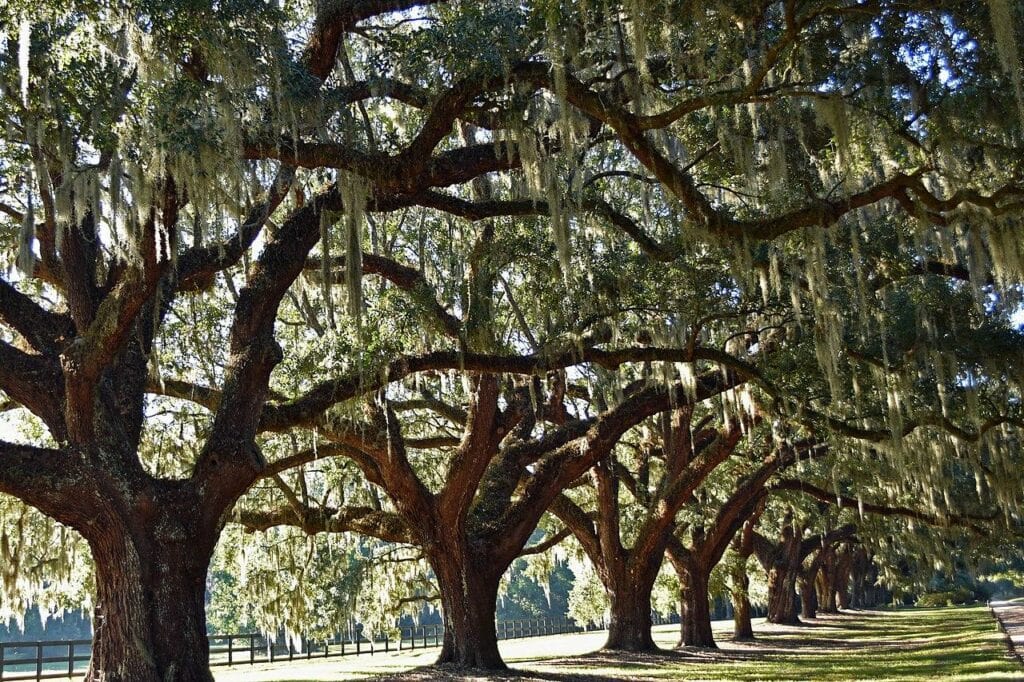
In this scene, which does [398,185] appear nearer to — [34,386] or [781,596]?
[34,386]

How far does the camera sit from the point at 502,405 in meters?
14.1

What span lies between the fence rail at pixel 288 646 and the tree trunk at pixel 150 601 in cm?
694

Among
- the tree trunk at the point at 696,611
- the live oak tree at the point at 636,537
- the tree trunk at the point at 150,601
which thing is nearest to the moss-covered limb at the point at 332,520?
the live oak tree at the point at 636,537

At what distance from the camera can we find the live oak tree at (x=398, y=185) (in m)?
7.03

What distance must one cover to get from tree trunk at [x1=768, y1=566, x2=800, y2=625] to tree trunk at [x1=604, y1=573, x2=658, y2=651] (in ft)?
45.0

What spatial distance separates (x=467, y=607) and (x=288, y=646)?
1250 centimetres

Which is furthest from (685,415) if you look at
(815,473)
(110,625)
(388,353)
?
(110,625)

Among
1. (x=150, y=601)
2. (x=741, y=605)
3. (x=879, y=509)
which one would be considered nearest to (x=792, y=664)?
(x=879, y=509)

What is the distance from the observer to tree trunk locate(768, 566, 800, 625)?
2920 cm

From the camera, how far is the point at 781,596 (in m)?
30.0

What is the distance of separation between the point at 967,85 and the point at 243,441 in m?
6.84

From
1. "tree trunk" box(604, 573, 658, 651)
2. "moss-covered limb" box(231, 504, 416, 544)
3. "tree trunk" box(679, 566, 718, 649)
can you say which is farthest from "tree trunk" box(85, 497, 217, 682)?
"tree trunk" box(679, 566, 718, 649)

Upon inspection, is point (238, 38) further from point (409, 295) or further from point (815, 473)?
point (815, 473)

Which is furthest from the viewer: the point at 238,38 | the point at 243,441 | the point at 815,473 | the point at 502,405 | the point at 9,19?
the point at 815,473
